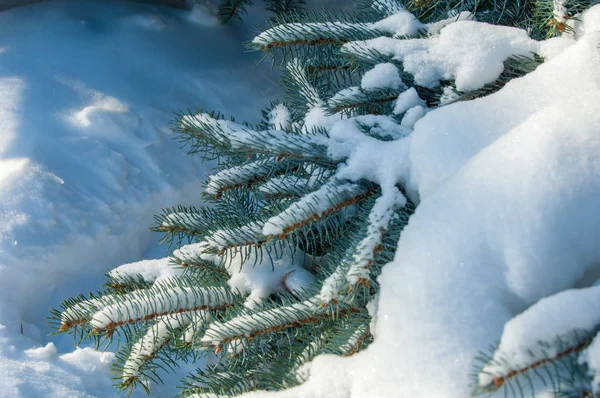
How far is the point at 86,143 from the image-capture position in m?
1.49

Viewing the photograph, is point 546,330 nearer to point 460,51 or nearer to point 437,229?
point 437,229

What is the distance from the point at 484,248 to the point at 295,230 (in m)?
0.20

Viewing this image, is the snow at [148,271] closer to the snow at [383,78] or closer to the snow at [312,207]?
the snow at [312,207]

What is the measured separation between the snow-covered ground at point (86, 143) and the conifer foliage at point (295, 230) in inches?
20.0

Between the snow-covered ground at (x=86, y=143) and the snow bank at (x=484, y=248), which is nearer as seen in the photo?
the snow bank at (x=484, y=248)

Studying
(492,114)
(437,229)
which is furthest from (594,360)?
(492,114)

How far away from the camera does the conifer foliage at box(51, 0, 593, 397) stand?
0.63 m

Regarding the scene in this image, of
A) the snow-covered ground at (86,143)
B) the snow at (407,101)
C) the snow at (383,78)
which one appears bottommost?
the snow-covered ground at (86,143)

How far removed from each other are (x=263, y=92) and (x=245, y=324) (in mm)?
1268

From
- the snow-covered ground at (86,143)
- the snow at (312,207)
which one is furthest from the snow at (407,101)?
the snow-covered ground at (86,143)

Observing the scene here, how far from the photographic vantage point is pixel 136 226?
1.45 metres

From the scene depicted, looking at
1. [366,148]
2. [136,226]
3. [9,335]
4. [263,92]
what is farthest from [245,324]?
[263,92]

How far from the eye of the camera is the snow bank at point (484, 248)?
1.68ft

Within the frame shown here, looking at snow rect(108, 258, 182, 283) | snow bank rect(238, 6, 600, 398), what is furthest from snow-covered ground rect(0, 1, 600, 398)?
snow rect(108, 258, 182, 283)
